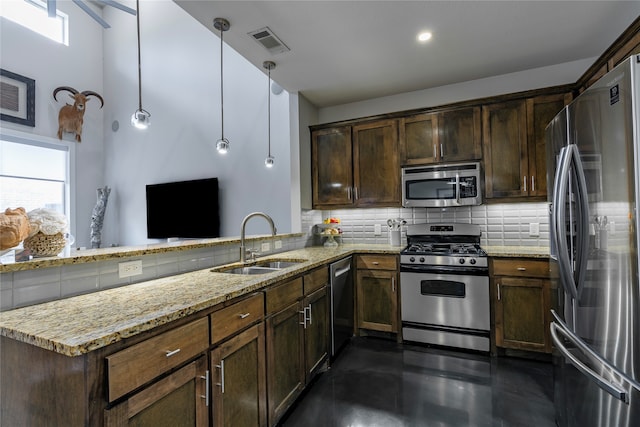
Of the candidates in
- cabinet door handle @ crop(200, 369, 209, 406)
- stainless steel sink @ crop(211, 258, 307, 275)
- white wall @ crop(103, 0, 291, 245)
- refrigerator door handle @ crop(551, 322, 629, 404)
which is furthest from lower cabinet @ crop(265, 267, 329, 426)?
white wall @ crop(103, 0, 291, 245)

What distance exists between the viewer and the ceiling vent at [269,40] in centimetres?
232

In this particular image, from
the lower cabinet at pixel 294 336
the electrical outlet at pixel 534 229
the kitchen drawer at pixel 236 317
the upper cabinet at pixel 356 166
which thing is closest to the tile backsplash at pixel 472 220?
the electrical outlet at pixel 534 229

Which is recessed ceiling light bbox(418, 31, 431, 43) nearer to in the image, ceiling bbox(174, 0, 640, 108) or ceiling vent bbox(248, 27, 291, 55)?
ceiling bbox(174, 0, 640, 108)

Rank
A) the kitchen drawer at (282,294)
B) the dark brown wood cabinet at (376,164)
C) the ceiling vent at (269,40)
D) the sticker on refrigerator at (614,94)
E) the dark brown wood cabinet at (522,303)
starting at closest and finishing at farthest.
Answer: the sticker on refrigerator at (614,94), the kitchen drawer at (282,294), the ceiling vent at (269,40), the dark brown wood cabinet at (522,303), the dark brown wood cabinet at (376,164)

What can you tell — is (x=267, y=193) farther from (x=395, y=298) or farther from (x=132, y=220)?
(x=132, y=220)

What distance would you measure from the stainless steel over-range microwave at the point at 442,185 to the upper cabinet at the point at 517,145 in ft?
0.50

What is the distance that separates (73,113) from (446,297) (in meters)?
6.27

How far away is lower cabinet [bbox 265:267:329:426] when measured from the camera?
68.5 inches

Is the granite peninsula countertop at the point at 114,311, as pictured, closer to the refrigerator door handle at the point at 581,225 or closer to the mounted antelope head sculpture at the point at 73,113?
the refrigerator door handle at the point at 581,225

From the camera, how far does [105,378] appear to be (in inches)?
35.6

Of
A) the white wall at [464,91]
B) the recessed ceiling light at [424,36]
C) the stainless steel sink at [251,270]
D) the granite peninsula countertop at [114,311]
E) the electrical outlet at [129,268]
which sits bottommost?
the stainless steel sink at [251,270]

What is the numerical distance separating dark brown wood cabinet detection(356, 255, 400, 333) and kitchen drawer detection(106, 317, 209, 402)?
6.88ft

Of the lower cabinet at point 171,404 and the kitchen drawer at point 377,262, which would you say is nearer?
the lower cabinet at point 171,404

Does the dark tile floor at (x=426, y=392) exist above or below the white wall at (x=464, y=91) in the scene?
below
